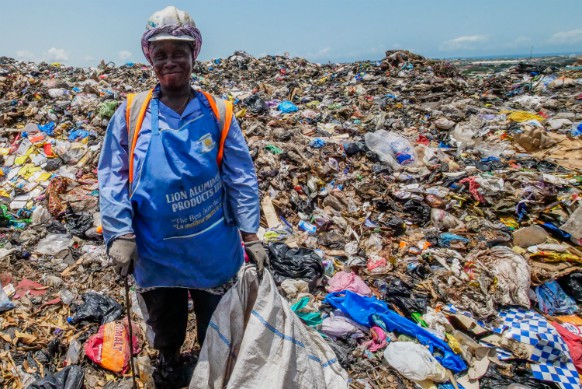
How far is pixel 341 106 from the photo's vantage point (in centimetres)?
881

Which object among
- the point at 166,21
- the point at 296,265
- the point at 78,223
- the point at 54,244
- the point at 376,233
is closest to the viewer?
the point at 166,21

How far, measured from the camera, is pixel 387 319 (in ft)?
9.02

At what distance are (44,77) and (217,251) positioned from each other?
11689mm

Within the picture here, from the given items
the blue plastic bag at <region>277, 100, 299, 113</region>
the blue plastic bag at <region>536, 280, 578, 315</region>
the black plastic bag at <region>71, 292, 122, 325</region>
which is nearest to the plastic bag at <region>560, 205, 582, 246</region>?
the blue plastic bag at <region>536, 280, 578, 315</region>

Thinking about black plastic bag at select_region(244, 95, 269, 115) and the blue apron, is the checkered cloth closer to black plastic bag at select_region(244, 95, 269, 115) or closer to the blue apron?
the blue apron

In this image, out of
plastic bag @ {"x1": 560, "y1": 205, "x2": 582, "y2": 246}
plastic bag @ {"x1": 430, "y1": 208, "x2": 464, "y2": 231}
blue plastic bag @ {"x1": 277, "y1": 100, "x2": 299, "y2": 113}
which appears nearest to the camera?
plastic bag @ {"x1": 560, "y1": 205, "x2": 582, "y2": 246}

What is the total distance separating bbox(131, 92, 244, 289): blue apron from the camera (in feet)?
4.98

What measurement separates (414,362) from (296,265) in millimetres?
1269

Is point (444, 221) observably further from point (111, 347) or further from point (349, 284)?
point (111, 347)

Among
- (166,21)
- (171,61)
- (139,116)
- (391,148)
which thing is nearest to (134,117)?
(139,116)

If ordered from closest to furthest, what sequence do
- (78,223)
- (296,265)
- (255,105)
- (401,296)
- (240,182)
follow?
1. (240,182)
2. (401,296)
3. (296,265)
4. (78,223)
5. (255,105)

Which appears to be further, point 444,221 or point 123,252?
point 444,221

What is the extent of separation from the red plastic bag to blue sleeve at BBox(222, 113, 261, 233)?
4.61ft

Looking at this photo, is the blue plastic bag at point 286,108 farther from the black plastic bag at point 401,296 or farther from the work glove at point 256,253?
the work glove at point 256,253
